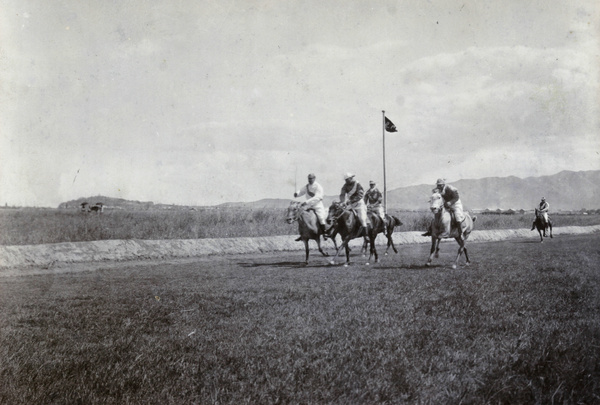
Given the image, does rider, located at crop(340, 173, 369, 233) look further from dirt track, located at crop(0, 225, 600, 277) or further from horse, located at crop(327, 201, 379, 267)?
dirt track, located at crop(0, 225, 600, 277)

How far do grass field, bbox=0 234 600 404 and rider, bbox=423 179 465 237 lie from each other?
13.4 ft

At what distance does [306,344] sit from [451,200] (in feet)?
31.3

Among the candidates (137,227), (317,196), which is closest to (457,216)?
(317,196)

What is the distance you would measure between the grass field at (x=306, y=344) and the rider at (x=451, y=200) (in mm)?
4099

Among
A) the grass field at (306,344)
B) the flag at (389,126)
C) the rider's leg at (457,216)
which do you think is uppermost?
the flag at (389,126)

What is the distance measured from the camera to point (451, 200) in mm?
13539

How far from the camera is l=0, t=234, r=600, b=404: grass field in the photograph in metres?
4.11

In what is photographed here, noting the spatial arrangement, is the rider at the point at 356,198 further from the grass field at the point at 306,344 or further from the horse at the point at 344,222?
the grass field at the point at 306,344

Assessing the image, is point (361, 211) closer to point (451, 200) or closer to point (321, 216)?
point (321, 216)

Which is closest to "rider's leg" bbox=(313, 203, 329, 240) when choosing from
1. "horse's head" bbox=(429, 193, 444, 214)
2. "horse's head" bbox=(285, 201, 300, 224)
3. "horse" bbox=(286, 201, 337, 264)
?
"horse" bbox=(286, 201, 337, 264)

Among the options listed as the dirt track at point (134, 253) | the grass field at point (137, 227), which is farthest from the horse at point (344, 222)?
the grass field at point (137, 227)

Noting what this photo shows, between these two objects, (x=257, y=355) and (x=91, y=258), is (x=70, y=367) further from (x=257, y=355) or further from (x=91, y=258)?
(x=91, y=258)

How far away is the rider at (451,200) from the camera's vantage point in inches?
528

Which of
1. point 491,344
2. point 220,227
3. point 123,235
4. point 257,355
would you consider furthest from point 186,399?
point 220,227
